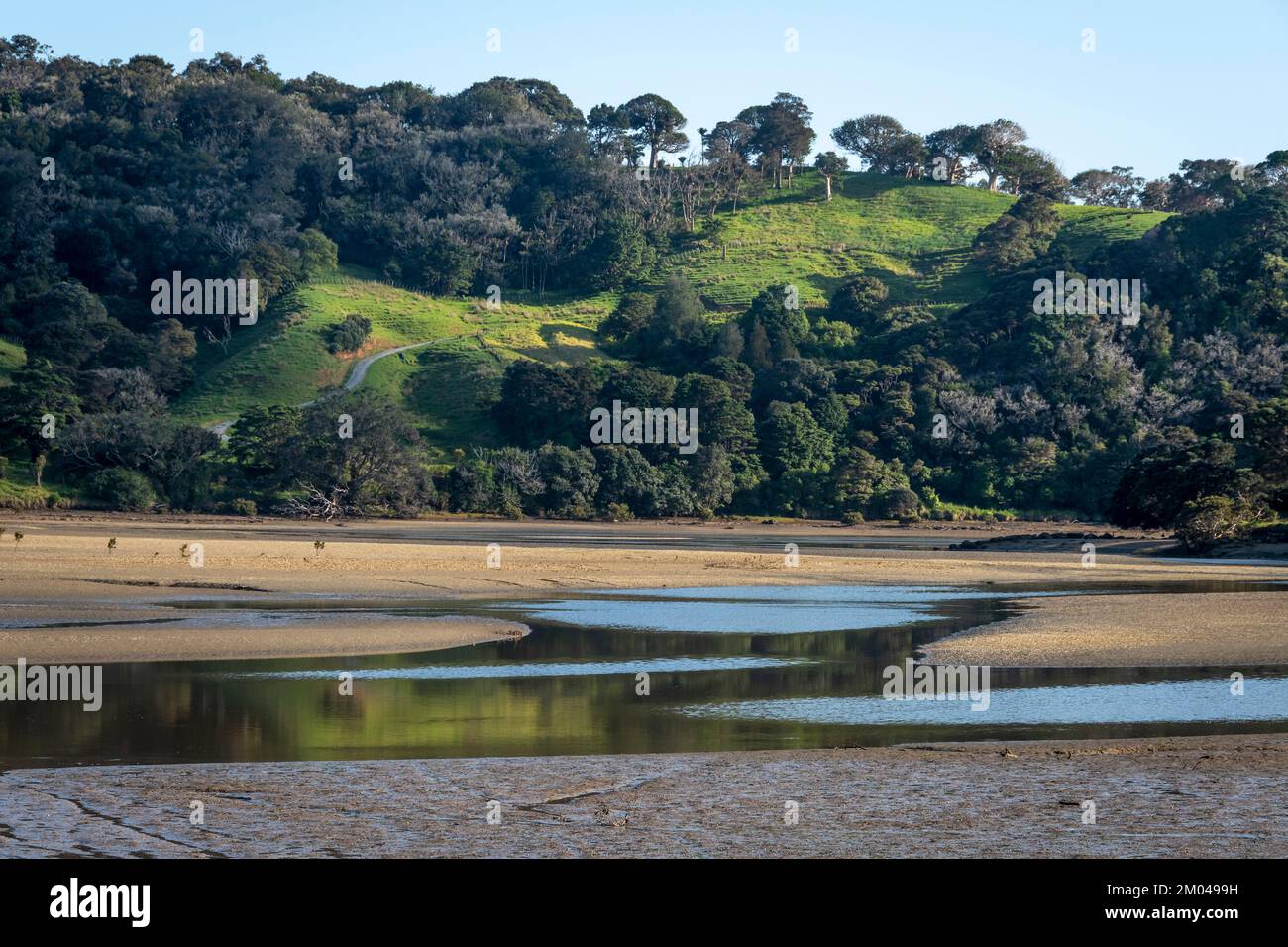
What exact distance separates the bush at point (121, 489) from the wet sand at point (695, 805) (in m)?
52.9

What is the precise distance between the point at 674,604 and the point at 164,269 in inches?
3576

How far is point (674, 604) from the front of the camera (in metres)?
31.8

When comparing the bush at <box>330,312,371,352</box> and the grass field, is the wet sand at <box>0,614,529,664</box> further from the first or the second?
the bush at <box>330,312,371,352</box>

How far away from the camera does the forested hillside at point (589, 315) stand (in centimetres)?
6800

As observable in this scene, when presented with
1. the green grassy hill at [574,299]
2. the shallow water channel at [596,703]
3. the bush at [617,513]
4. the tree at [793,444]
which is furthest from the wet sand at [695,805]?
the green grassy hill at [574,299]

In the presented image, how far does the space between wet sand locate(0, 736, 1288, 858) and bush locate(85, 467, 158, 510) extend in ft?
173

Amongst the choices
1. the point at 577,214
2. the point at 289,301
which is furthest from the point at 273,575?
the point at 577,214

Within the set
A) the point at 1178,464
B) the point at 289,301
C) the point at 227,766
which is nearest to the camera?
the point at 227,766

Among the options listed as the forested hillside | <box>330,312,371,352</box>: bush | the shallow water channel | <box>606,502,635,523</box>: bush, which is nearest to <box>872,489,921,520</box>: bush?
the forested hillside

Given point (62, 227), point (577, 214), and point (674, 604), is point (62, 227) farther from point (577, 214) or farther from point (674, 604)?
point (674, 604)

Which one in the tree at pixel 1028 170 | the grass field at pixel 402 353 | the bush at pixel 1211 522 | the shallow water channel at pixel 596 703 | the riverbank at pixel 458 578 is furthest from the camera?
the tree at pixel 1028 170

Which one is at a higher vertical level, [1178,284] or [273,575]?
[1178,284]

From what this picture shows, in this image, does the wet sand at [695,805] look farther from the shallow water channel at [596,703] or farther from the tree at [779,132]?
the tree at [779,132]

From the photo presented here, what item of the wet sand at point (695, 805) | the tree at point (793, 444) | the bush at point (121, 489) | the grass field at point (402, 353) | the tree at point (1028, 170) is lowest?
the wet sand at point (695, 805)
